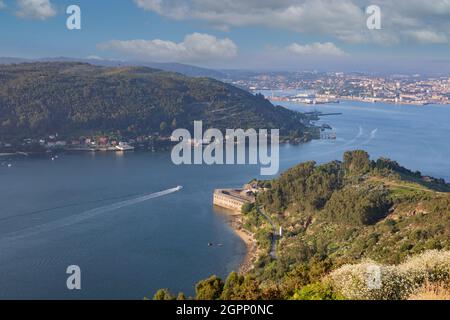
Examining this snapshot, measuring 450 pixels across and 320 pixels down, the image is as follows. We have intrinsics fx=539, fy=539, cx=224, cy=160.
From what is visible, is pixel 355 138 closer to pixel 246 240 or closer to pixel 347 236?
pixel 246 240

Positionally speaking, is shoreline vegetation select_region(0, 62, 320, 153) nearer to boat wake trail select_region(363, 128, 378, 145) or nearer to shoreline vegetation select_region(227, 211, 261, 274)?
boat wake trail select_region(363, 128, 378, 145)

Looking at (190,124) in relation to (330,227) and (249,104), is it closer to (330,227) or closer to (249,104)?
(249,104)

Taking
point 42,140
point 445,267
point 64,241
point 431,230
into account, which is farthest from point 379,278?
point 42,140

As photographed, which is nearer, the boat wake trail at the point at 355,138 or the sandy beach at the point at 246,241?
the sandy beach at the point at 246,241

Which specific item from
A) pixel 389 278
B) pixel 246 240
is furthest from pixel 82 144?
pixel 389 278

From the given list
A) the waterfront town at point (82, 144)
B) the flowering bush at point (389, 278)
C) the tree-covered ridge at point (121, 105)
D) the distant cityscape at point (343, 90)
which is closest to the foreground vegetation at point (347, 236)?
the flowering bush at point (389, 278)

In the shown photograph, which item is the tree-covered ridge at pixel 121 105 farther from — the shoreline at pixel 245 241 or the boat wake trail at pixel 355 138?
the shoreline at pixel 245 241
